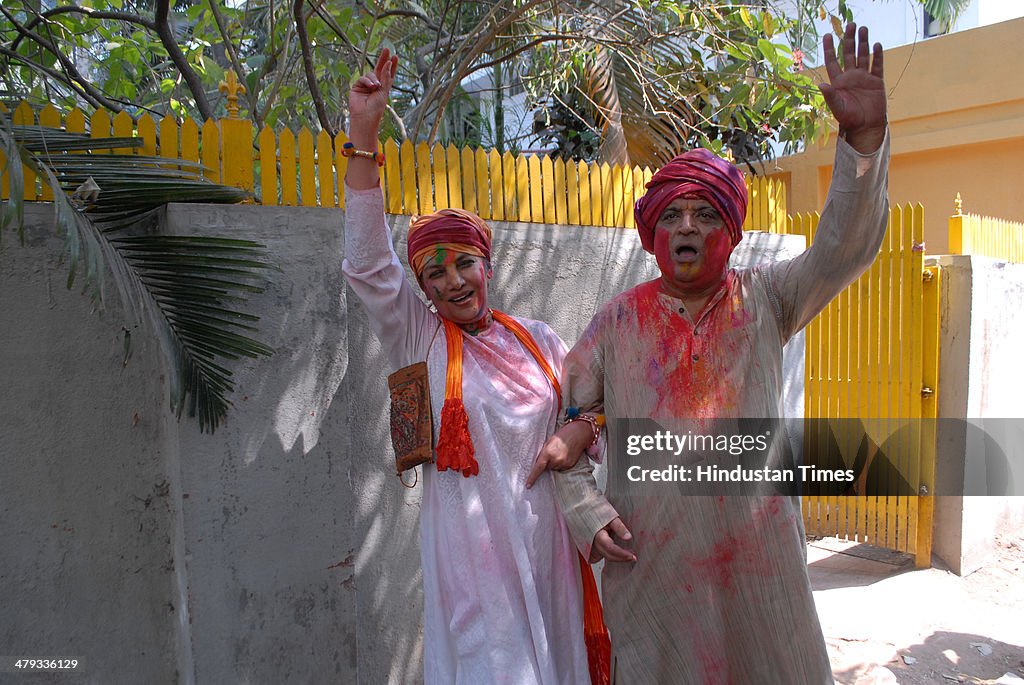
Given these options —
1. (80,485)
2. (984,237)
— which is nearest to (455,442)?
(80,485)

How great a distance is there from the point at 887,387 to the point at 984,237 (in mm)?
1411

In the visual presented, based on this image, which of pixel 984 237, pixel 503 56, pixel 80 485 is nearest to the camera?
pixel 80 485

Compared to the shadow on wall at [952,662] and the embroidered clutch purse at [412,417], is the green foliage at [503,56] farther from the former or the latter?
the shadow on wall at [952,662]

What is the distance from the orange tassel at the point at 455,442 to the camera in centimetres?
244

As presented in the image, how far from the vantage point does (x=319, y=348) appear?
10.4 ft

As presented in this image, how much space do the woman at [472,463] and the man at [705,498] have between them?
32 cm

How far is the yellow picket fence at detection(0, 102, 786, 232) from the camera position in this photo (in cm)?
309

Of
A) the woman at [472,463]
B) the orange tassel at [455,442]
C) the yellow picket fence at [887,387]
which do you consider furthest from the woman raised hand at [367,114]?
the yellow picket fence at [887,387]

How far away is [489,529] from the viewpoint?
2.44 metres

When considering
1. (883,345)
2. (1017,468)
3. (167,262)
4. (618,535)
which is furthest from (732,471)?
(1017,468)

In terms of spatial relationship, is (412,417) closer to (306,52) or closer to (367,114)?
(367,114)

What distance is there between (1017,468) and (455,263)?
5.68 m

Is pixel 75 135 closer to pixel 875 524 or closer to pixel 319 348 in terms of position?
pixel 319 348

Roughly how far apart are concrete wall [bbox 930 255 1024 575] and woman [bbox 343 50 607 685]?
4.33 metres
